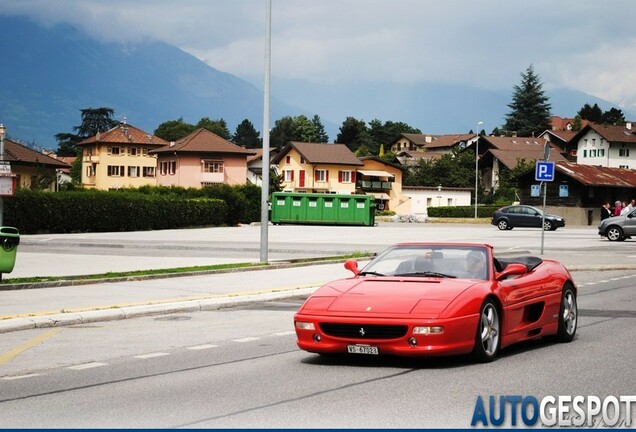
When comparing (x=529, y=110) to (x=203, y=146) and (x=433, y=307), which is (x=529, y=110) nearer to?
(x=203, y=146)

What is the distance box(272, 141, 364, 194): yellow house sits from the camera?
122m

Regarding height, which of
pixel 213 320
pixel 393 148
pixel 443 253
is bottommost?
pixel 213 320

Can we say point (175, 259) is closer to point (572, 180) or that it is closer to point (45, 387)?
point (45, 387)

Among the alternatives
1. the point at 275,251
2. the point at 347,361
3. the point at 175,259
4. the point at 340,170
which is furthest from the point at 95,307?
the point at 340,170

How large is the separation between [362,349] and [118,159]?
12444 cm

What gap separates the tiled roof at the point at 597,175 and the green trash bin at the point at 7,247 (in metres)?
66.4

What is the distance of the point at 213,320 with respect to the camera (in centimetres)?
1577

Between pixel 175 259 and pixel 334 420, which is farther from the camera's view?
pixel 175 259

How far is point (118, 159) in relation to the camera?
431 feet

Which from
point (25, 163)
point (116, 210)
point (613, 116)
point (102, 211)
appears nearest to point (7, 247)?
point (102, 211)

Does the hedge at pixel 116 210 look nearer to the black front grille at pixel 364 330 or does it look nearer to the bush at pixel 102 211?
the bush at pixel 102 211

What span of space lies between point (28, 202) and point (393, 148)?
150029mm

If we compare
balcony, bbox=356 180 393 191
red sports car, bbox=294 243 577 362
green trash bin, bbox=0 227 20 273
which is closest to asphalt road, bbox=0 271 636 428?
red sports car, bbox=294 243 577 362

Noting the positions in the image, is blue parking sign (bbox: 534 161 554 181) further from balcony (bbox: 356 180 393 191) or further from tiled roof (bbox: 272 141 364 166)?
balcony (bbox: 356 180 393 191)
